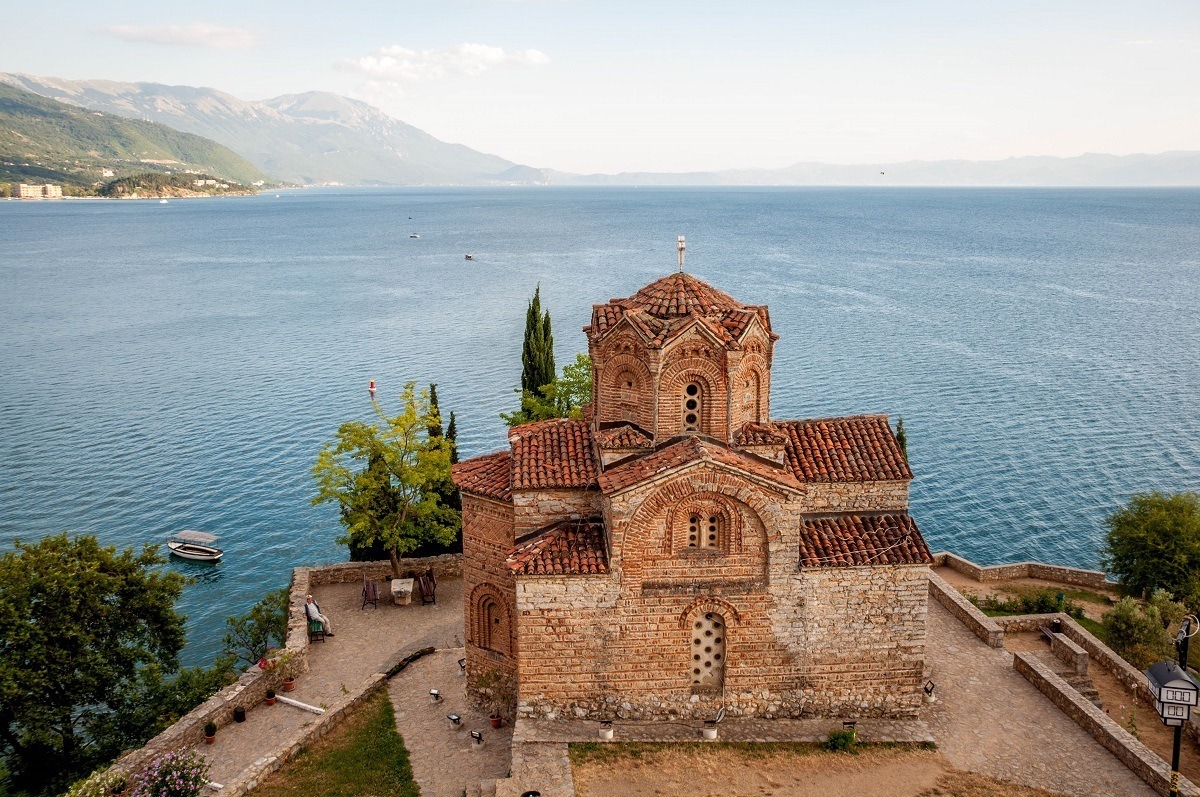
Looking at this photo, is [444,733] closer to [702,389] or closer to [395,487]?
[702,389]

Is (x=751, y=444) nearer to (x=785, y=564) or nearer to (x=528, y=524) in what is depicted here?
(x=785, y=564)

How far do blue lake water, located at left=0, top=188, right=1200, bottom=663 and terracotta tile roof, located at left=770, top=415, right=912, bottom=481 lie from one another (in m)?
22.9

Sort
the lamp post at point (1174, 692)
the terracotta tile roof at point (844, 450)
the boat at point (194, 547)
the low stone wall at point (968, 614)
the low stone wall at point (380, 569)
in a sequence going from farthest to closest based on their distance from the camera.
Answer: the boat at point (194, 547)
the low stone wall at point (380, 569)
the low stone wall at point (968, 614)
the terracotta tile roof at point (844, 450)
the lamp post at point (1174, 692)

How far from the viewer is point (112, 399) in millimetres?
61750

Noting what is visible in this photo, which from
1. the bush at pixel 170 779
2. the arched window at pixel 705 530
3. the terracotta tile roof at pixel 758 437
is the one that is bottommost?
the bush at pixel 170 779

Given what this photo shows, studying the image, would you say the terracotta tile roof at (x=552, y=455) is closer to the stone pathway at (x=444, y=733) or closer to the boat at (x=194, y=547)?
the stone pathway at (x=444, y=733)

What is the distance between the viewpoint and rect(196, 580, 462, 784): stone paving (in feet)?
69.1

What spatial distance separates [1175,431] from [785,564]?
1957 inches

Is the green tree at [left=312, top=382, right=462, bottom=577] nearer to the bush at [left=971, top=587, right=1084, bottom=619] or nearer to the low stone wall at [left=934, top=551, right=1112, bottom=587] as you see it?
the bush at [left=971, top=587, right=1084, bottom=619]

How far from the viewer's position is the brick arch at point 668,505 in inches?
730

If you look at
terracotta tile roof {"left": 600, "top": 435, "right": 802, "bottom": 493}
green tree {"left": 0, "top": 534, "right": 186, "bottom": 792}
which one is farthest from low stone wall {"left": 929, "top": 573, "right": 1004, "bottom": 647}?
green tree {"left": 0, "top": 534, "right": 186, "bottom": 792}

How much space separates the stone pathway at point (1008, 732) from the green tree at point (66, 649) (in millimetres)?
21778

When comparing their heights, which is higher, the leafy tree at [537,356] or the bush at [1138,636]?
the leafy tree at [537,356]

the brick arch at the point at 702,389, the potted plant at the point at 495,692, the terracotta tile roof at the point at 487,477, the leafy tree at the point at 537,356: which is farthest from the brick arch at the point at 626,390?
the leafy tree at the point at 537,356
